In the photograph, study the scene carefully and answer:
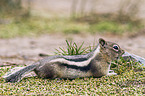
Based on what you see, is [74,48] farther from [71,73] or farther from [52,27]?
[52,27]

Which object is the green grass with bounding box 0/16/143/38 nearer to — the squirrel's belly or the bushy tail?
the bushy tail

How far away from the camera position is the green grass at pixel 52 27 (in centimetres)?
1225

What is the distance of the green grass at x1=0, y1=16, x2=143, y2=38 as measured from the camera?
40.2 ft

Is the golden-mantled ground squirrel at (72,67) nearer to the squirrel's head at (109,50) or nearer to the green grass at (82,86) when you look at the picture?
the squirrel's head at (109,50)

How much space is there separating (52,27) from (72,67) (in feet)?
31.8

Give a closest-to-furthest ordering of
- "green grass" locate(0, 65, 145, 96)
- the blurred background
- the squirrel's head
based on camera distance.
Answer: "green grass" locate(0, 65, 145, 96), the squirrel's head, the blurred background

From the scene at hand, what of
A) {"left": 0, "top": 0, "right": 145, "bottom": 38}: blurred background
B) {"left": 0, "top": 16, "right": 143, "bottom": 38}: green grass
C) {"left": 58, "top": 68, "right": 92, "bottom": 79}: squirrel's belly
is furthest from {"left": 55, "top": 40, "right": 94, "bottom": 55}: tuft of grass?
{"left": 0, "top": 16, "right": 143, "bottom": 38}: green grass

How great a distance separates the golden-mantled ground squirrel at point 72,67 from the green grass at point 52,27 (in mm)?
7876

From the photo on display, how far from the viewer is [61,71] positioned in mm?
3943

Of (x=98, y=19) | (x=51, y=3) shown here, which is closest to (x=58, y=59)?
(x=98, y=19)

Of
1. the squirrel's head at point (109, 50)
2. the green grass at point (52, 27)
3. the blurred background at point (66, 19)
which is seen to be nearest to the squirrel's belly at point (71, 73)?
the squirrel's head at point (109, 50)

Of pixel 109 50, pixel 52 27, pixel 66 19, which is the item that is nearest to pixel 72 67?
pixel 109 50

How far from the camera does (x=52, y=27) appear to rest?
44.0 ft

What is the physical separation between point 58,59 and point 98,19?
455 inches
